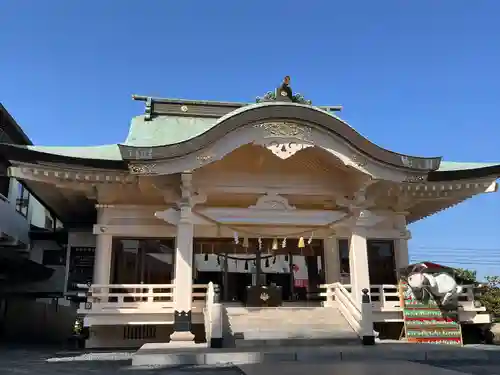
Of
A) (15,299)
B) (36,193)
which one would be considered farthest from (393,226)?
(15,299)

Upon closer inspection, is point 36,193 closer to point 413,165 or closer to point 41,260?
point 41,260

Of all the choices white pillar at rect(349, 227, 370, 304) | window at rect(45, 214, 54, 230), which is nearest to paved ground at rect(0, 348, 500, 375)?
white pillar at rect(349, 227, 370, 304)

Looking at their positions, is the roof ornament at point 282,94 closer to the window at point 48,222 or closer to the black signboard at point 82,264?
the black signboard at point 82,264

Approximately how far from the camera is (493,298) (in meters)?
16.5

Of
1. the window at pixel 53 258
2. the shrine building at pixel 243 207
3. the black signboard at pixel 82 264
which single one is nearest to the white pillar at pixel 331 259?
the shrine building at pixel 243 207

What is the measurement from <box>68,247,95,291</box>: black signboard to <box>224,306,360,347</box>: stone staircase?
25.4 ft

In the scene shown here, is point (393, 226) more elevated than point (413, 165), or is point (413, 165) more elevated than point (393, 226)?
point (413, 165)

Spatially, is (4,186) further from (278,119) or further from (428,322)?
(428,322)

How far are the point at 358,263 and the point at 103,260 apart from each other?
24.5 feet

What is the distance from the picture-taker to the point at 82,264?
57.9ft

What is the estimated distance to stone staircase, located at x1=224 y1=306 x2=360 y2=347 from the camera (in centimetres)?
1088

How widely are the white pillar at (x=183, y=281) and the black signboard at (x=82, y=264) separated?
7143 mm

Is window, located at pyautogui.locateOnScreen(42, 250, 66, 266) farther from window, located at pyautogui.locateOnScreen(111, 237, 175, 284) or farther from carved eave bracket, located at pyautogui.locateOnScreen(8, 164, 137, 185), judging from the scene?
carved eave bracket, located at pyautogui.locateOnScreen(8, 164, 137, 185)

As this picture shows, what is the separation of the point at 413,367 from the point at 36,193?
40.8 ft
